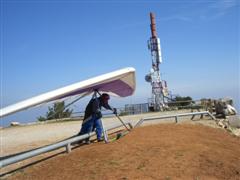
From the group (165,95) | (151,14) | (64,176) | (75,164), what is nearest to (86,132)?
(75,164)

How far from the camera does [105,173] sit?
6.55m

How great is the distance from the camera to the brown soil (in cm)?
659

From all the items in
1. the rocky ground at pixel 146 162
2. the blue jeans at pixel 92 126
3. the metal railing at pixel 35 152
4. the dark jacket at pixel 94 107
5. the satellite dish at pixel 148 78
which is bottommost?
the rocky ground at pixel 146 162

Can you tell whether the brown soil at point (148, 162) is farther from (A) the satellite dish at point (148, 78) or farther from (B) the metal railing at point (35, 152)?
(A) the satellite dish at point (148, 78)

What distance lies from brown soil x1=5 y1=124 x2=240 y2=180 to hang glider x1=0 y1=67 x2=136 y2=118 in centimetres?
147

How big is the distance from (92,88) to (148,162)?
445 centimetres

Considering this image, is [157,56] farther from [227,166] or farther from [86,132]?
[227,166]

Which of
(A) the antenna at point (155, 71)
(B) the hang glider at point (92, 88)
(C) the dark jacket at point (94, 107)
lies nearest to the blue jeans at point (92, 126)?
(C) the dark jacket at point (94, 107)

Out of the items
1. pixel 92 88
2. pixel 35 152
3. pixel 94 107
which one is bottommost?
pixel 35 152

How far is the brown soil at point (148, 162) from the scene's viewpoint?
6586mm

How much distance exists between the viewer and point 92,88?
36.3 ft

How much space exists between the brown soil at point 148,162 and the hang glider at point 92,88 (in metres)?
1.47

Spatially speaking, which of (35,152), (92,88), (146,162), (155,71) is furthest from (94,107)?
(155,71)

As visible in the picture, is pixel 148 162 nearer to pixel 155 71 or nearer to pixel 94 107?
pixel 94 107
